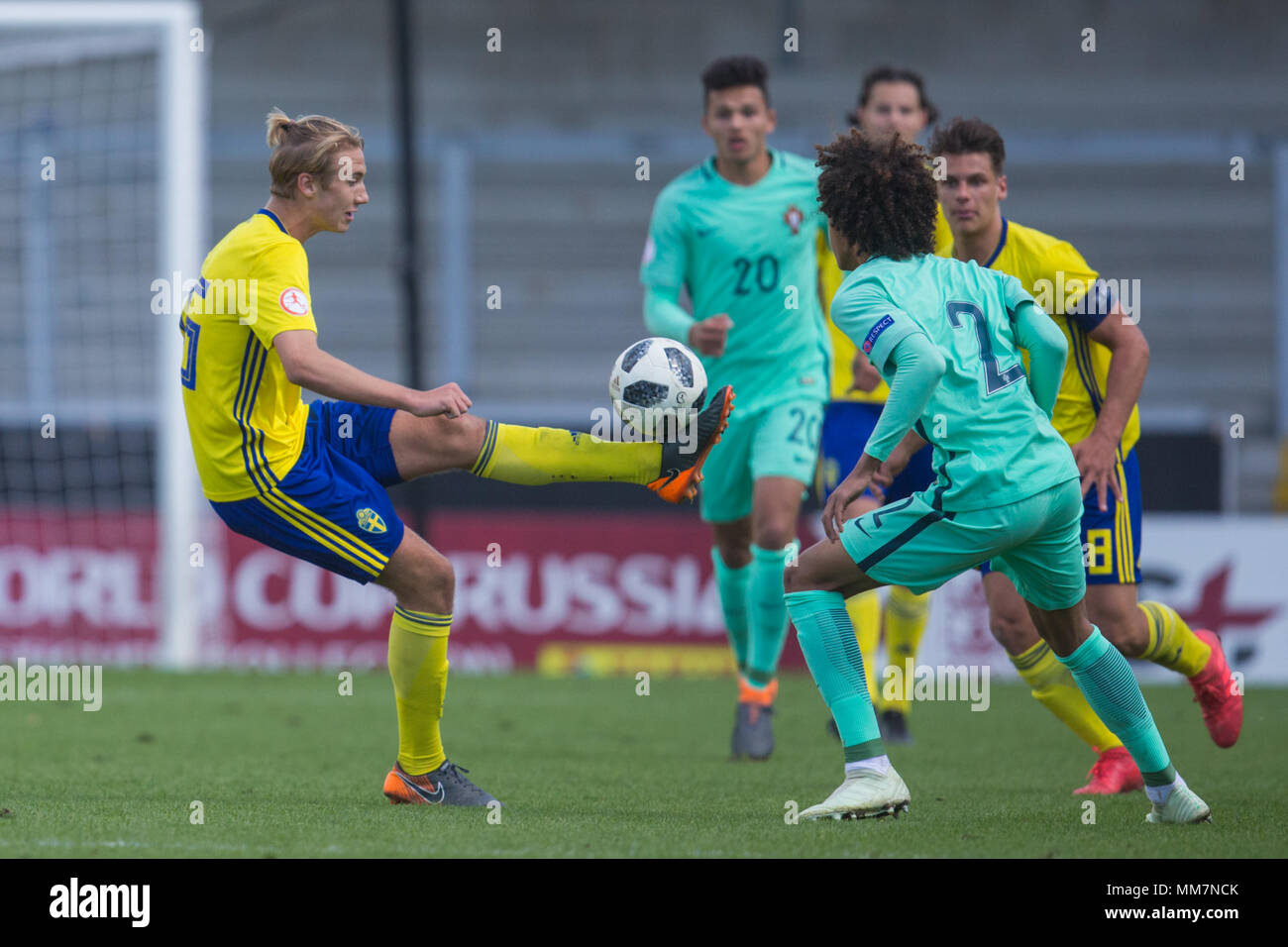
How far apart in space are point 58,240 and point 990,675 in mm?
7169

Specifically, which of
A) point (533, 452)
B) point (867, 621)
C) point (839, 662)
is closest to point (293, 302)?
point (533, 452)

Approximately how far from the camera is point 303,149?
15.4ft

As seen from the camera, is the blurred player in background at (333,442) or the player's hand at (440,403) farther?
the blurred player in background at (333,442)

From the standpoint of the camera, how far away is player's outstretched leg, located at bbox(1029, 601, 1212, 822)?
14.7 ft

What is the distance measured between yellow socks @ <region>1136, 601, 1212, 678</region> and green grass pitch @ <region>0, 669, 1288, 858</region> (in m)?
0.43

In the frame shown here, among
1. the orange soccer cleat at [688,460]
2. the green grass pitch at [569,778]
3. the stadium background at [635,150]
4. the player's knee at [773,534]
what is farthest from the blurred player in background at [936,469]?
the stadium background at [635,150]

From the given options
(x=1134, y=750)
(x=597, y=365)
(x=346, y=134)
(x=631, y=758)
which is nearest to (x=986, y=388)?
(x=1134, y=750)

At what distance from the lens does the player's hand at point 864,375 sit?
6.65 m

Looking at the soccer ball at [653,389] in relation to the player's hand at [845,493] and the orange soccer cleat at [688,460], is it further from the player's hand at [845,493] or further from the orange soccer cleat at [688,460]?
the player's hand at [845,493]

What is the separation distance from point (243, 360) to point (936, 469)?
1.91 meters

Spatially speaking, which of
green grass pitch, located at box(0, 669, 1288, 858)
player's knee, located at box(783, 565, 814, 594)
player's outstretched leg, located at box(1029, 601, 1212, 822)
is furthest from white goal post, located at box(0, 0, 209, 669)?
player's outstretched leg, located at box(1029, 601, 1212, 822)

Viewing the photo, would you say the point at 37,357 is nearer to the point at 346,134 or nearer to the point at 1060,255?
the point at 346,134

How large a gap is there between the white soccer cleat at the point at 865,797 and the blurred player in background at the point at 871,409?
2.26m

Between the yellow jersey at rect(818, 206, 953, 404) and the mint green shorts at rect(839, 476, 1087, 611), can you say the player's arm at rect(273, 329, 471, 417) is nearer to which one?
the mint green shorts at rect(839, 476, 1087, 611)
